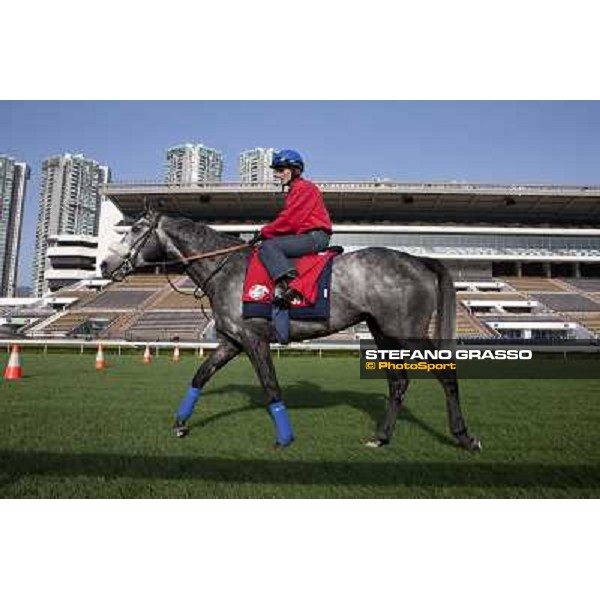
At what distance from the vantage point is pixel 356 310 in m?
5.09

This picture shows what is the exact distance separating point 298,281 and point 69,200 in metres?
79.2

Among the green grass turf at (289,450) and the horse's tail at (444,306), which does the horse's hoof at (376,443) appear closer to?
the green grass turf at (289,450)

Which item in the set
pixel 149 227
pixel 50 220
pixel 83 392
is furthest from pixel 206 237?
pixel 50 220

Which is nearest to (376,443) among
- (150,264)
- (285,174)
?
(285,174)

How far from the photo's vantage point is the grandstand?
47312 millimetres

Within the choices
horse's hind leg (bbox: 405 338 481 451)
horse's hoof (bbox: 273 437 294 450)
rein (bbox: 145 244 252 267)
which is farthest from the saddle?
horse's hoof (bbox: 273 437 294 450)

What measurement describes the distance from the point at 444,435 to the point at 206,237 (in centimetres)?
380

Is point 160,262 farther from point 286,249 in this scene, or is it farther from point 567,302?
point 567,302

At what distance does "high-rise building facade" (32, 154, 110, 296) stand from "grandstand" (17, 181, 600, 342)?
15844mm

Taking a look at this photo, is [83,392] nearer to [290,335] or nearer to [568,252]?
[290,335]

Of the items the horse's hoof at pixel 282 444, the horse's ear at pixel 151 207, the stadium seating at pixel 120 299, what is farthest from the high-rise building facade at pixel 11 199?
the stadium seating at pixel 120 299

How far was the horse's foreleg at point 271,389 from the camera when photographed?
4.80 metres

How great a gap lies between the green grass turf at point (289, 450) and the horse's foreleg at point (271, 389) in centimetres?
16

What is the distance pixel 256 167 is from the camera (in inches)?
2323
